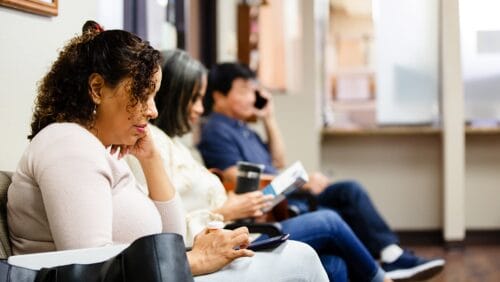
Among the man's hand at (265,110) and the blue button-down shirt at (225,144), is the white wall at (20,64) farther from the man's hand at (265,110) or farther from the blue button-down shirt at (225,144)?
the man's hand at (265,110)

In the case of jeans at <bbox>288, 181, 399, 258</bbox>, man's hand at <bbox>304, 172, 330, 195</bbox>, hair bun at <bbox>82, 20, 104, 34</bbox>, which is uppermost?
hair bun at <bbox>82, 20, 104, 34</bbox>

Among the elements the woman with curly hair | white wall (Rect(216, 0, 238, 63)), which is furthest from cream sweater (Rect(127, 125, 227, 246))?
white wall (Rect(216, 0, 238, 63))

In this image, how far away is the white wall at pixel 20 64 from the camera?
6.74 feet

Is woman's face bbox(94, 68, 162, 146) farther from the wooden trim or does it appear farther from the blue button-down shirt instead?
the wooden trim

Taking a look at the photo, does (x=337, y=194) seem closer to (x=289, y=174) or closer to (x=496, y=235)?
(x=289, y=174)

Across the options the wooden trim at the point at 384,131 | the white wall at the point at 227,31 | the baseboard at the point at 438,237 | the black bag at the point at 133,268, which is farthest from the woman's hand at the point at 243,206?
the baseboard at the point at 438,237

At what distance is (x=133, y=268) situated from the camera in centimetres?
141

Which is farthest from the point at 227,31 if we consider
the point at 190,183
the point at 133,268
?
the point at 133,268

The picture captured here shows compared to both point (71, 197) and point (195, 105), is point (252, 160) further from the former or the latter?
point (71, 197)

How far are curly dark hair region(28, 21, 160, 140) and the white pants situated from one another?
1.43ft

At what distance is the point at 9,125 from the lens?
82.2 inches

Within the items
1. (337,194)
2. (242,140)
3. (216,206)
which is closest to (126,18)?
(242,140)

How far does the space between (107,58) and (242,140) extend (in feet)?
6.58

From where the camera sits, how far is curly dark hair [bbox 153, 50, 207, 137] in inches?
108
